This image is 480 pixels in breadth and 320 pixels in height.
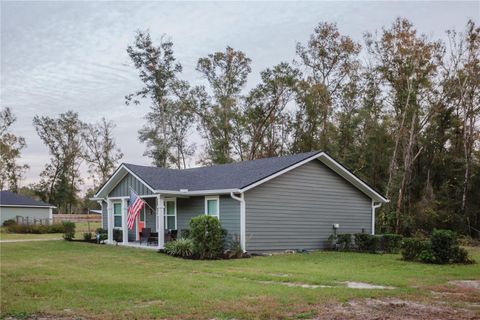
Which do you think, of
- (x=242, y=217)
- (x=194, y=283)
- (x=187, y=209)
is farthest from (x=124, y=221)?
(x=194, y=283)

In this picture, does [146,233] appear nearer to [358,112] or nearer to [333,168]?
[333,168]

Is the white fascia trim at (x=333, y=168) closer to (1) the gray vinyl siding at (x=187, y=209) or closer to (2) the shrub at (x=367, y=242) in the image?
(2) the shrub at (x=367, y=242)

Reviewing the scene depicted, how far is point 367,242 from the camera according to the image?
760 inches

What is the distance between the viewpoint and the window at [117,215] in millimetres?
25539

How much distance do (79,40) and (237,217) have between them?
823 centimetres

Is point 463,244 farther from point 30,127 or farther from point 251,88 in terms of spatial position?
point 30,127

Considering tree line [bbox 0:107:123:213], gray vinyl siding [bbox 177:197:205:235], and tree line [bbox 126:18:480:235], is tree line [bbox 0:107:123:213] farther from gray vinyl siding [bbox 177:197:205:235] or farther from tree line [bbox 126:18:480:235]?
gray vinyl siding [bbox 177:197:205:235]

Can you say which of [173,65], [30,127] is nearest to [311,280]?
[173,65]

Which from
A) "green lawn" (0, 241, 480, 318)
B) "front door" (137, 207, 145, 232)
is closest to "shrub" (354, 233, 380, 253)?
"green lawn" (0, 241, 480, 318)

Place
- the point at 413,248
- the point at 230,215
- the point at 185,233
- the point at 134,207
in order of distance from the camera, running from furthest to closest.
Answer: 1. the point at 134,207
2. the point at 185,233
3. the point at 230,215
4. the point at 413,248

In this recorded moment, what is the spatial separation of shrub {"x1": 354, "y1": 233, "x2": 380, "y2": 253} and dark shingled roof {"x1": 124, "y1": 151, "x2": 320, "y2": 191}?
3812mm

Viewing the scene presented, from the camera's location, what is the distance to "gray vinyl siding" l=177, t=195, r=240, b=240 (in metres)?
18.5

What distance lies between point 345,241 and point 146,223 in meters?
9.59

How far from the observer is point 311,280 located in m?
11.0
